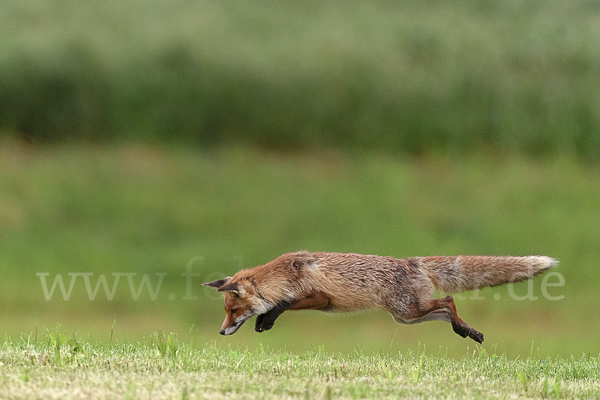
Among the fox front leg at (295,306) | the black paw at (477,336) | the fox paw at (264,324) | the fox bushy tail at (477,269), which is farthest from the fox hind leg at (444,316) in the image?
the fox paw at (264,324)

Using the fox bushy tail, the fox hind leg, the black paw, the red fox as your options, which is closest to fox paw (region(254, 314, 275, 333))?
the red fox

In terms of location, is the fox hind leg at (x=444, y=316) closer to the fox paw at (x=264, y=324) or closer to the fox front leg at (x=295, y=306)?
the fox front leg at (x=295, y=306)

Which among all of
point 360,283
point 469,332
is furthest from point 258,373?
point 469,332

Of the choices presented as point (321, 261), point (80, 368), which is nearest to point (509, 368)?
point (321, 261)

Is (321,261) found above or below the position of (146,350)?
above

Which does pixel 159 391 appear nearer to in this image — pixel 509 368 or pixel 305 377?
pixel 305 377

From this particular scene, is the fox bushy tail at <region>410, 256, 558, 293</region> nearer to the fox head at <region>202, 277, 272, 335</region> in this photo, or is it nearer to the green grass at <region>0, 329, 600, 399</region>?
the green grass at <region>0, 329, 600, 399</region>

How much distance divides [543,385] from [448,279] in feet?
5.51

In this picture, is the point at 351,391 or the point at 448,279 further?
the point at 448,279

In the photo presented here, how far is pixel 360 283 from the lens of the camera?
23.8 feet

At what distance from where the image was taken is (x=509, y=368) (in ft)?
24.8

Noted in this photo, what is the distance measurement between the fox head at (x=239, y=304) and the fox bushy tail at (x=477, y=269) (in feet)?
6.48

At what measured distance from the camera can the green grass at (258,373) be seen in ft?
17.9

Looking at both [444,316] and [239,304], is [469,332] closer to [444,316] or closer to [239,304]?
[444,316]
